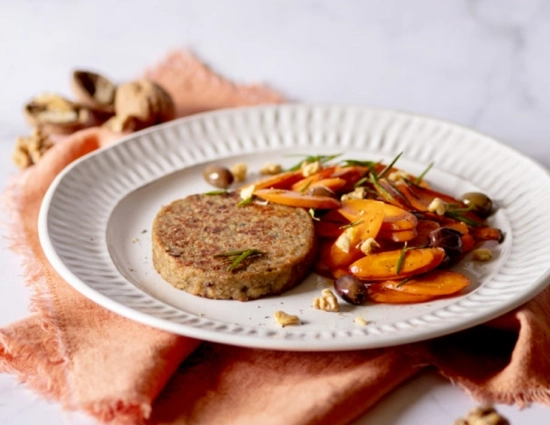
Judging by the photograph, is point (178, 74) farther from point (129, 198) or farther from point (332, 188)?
point (332, 188)

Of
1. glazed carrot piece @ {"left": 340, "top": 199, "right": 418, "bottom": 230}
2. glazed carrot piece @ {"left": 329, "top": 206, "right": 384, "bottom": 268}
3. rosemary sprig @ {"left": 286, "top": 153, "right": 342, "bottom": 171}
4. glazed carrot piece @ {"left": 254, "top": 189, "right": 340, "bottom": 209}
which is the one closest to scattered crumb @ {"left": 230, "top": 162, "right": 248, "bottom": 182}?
rosemary sprig @ {"left": 286, "top": 153, "right": 342, "bottom": 171}

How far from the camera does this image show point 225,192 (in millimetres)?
4129

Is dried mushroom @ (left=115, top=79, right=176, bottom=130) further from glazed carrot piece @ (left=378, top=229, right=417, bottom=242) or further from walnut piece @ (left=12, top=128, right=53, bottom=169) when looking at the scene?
glazed carrot piece @ (left=378, top=229, right=417, bottom=242)

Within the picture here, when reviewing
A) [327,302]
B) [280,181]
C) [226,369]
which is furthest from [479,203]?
[226,369]

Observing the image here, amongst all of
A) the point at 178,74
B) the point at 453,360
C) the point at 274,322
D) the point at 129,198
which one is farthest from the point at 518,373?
the point at 178,74

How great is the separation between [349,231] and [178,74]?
2530 millimetres

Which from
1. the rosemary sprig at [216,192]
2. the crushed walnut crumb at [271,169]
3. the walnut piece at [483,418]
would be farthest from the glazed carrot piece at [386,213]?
the walnut piece at [483,418]

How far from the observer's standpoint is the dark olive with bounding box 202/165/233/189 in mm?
4410

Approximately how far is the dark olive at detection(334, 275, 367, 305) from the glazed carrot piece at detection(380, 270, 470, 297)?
0.41 feet

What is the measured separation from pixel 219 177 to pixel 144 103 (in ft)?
2.97

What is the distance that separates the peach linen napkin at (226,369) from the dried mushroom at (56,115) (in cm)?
181

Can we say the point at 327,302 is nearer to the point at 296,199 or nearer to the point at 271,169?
the point at 296,199

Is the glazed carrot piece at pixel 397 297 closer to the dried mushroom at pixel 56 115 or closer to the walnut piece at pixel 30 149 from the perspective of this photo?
the walnut piece at pixel 30 149

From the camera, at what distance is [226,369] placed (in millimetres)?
3287
